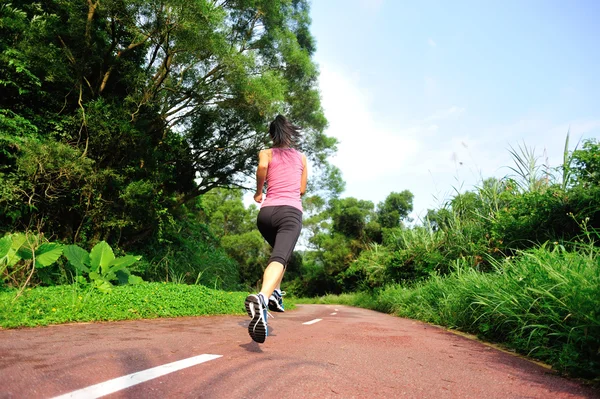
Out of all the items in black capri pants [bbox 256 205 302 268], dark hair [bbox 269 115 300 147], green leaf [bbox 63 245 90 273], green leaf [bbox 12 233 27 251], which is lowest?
green leaf [bbox 63 245 90 273]

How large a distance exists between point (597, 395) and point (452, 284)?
5.60m

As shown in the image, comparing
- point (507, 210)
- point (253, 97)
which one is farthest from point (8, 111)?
point (507, 210)

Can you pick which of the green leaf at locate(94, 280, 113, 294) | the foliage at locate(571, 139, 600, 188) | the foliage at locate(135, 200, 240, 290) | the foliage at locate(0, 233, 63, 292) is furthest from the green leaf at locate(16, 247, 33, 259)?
the foliage at locate(571, 139, 600, 188)

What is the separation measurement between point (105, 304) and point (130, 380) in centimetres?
433

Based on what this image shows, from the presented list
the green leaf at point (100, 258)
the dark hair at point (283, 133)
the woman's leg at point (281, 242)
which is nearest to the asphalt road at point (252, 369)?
the woman's leg at point (281, 242)

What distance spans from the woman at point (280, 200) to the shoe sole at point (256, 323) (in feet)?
0.64

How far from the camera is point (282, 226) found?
3.65 meters

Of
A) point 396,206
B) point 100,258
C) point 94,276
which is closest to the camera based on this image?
point 94,276

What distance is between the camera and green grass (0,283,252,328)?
4.95 meters

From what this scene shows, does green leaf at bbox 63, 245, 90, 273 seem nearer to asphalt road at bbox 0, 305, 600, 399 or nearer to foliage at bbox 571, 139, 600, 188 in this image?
asphalt road at bbox 0, 305, 600, 399

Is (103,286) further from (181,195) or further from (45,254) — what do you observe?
(181,195)

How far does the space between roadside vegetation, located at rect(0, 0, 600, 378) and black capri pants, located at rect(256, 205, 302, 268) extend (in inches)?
92.8

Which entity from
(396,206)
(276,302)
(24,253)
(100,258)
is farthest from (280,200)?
(396,206)

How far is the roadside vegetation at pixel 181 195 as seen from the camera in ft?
17.0
